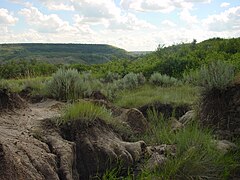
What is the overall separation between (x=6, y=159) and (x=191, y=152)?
2623 millimetres

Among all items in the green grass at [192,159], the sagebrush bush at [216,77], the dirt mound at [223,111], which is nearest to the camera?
the green grass at [192,159]

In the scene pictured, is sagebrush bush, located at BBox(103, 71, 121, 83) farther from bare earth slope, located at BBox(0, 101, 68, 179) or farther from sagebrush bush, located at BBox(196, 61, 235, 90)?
bare earth slope, located at BBox(0, 101, 68, 179)

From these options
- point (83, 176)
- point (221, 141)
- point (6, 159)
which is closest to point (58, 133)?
point (83, 176)

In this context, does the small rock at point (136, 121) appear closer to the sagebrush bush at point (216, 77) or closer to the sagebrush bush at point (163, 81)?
the sagebrush bush at point (216, 77)

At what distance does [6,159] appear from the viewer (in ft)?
12.5

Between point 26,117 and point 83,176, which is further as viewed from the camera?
point 26,117

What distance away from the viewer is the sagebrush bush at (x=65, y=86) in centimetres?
969

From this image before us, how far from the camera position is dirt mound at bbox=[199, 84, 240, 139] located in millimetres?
7086

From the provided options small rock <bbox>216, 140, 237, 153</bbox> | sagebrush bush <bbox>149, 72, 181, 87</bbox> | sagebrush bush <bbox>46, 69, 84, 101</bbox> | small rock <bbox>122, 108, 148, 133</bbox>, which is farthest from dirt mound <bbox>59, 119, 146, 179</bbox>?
sagebrush bush <bbox>149, 72, 181, 87</bbox>

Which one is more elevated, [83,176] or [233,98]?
[233,98]

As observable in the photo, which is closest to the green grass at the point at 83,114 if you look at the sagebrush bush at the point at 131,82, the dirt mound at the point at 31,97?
the dirt mound at the point at 31,97

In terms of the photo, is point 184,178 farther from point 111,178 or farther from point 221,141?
point 221,141

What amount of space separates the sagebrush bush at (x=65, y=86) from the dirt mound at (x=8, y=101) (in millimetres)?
3031

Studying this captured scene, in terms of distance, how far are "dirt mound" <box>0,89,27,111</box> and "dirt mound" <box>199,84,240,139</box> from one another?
11.8ft
